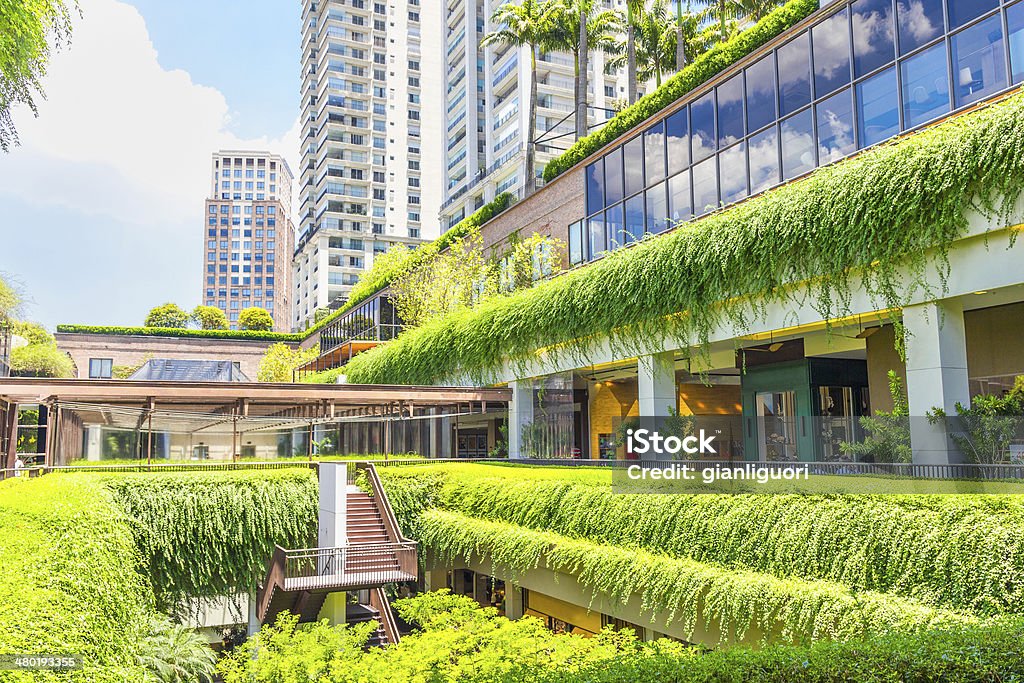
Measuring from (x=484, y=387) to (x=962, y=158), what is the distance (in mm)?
17628

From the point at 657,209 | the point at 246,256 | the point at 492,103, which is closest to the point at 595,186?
the point at 657,209

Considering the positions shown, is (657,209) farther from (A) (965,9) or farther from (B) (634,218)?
(A) (965,9)

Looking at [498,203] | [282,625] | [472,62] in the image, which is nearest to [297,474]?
[282,625]

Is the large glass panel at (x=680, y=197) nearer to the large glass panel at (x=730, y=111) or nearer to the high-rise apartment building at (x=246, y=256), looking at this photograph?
the large glass panel at (x=730, y=111)

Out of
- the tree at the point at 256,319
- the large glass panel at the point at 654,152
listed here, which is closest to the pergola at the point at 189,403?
the large glass panel at the point at 654,152

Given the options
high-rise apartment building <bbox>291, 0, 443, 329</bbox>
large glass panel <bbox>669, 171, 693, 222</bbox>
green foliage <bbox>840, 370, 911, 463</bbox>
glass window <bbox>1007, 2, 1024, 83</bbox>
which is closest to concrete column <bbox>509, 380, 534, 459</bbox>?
large glass panel <bbox>669, 171, 693, 222</bbox>

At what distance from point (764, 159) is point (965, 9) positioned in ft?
17.5

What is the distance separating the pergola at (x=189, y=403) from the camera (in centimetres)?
2206

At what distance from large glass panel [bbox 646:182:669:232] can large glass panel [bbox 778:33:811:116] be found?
14.7ft

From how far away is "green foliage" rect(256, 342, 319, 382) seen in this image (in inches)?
2464

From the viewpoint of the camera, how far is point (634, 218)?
2464 centimetres

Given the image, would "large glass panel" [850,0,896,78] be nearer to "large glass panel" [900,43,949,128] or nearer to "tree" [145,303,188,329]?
"large glass panel" [900,43,949,128]

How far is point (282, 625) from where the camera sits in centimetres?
1669

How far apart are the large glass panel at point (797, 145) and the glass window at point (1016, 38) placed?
445 centimetres
